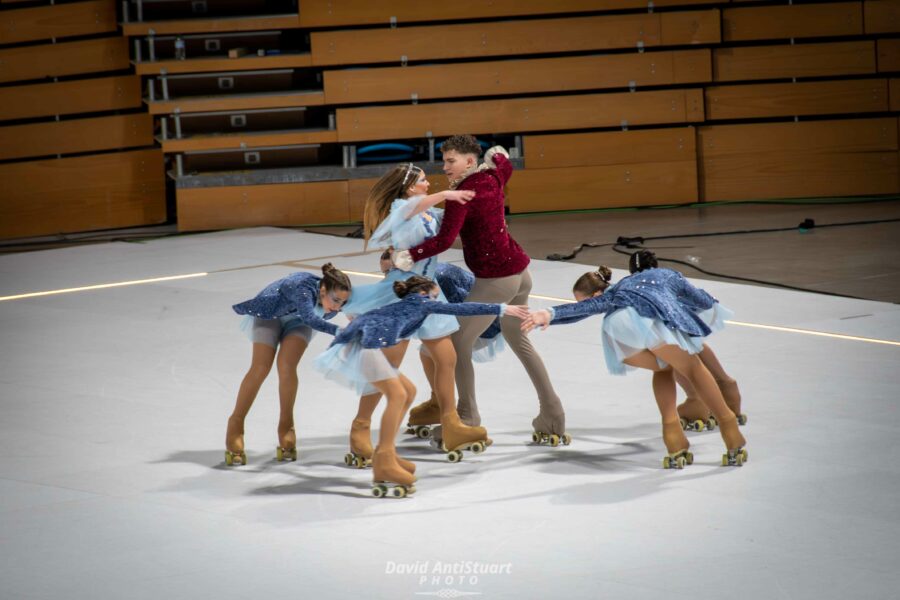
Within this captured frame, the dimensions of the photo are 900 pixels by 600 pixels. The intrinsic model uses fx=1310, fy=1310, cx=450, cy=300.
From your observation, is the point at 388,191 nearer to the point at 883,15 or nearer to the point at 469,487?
the point at 469,487

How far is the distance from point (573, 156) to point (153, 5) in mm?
4077

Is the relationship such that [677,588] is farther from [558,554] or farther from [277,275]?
[277,275]

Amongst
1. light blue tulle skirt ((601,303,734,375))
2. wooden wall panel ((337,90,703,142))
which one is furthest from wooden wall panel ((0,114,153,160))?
light blue tulle skirt ((601,303,734,375))

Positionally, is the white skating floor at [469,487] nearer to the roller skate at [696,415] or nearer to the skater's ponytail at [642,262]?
the roller skate at [696,415]

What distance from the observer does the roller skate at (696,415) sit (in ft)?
16.8

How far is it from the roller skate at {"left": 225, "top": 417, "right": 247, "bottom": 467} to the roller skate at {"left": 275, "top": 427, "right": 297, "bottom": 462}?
5.2 inches

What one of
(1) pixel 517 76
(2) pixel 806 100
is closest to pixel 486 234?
(1) pixel 517 76

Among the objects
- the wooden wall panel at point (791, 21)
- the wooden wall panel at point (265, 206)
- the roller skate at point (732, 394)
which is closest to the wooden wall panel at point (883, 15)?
the wooden wall panel at point (791, 21)

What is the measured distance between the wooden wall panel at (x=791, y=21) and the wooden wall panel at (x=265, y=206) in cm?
384

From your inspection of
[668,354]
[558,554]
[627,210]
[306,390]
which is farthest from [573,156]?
[558,554]

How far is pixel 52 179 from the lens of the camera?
12125 millimetres

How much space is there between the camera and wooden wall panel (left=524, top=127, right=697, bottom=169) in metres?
11.9

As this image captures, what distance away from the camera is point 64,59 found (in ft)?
39.8

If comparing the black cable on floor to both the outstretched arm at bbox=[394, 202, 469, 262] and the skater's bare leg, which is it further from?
the skater's bare leg
